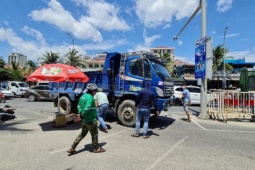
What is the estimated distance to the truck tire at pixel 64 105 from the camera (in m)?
12.5

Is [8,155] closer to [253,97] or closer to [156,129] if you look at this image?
[156,129]

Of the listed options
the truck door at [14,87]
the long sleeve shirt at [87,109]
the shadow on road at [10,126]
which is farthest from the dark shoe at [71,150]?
the truck door at [14,87]

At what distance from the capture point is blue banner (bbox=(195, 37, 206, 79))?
12980mm

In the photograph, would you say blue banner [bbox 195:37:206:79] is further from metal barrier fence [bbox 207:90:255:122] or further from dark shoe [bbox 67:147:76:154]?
dark shoe [bbox 67:147:76:154]

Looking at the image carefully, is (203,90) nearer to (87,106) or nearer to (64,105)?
(64,105)

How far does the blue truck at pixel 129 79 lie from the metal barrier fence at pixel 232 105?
3.54 metres

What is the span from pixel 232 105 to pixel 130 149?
8.00 metres

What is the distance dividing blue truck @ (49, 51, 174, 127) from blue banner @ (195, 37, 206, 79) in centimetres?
300

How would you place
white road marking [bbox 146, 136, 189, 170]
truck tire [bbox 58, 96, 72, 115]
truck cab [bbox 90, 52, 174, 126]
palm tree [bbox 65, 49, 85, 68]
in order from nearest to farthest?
1. white road marking [bbox 146, 136, 189, 170]
2. truck cab [bbox 90, 52, 174, 126]
3. truck tire [bbox 58, 96, 72, 115]
4. palm tree [bbox 65, 49, 85, 68]

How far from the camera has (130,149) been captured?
6582 millimetres

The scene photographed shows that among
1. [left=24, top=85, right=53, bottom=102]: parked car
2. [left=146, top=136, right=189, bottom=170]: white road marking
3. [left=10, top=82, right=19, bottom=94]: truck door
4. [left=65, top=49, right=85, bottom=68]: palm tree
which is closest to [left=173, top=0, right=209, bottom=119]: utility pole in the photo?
[left=146, top=136, right=189, bottom=170]: white road marking

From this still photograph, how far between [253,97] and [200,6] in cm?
555

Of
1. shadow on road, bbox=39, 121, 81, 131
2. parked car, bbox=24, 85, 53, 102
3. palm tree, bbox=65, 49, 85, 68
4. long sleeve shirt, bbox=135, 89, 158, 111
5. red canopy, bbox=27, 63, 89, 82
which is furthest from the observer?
palm tree, bbox=65, 49, 85, 68

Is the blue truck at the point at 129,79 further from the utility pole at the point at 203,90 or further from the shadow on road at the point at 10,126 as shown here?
the shadow on road at the point at 10,126
